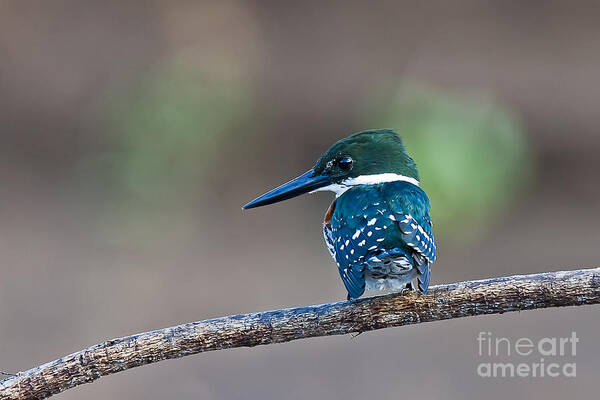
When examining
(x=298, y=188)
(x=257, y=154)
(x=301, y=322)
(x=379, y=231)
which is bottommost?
(x=301, y=322)

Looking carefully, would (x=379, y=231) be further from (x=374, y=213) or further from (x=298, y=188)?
(x=298, y=188)

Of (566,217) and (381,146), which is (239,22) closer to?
(566,217)

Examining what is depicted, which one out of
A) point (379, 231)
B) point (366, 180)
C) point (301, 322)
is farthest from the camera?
point (366, 180)

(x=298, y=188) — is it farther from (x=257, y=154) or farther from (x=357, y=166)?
(x=257, y=154)

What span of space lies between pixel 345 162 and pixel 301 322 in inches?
24.1

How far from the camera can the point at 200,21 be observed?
520 cm

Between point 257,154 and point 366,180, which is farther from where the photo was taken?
point 257,154

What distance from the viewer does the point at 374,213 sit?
5.98 feet

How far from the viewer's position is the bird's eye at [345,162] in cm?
207

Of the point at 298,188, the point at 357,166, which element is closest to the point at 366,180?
the point at 357,166

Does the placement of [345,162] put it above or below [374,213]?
above

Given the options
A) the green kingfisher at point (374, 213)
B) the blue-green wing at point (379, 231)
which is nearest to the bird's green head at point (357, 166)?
the green kingfisher at point (374, 213)

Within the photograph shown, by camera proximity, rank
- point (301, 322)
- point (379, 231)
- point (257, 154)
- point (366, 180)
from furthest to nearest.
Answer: point (257, 154)
point (366, 180)
point (379, 231)
point (301, 322)

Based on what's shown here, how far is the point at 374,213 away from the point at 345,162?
29 centimetres
